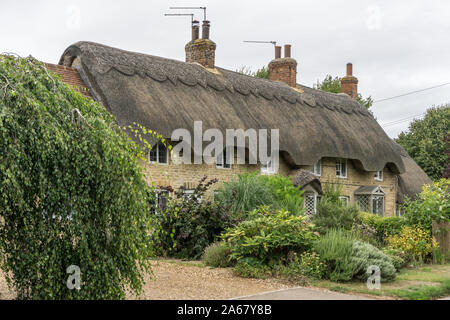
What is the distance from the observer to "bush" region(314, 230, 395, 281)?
978cm

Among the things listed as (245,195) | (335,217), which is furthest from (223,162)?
(335,217)

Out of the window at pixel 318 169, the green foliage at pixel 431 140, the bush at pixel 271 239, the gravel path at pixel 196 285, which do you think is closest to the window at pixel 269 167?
the window at pixel 318 169

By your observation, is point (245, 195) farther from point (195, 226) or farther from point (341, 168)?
point (341, 168)

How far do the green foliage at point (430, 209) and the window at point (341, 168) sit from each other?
9277 millimetres

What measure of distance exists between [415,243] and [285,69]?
46.5 ft

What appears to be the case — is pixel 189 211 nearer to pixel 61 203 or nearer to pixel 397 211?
pixel 61 203

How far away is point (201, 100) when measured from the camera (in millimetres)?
18594

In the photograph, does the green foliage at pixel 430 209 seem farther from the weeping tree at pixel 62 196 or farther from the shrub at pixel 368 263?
the weeping tree at pixel 62 196

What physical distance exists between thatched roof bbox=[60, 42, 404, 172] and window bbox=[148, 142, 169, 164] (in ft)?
3.59

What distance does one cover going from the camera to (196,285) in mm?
8938

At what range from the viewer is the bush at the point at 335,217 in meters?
14.0

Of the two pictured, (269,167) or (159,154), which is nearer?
(159,154)

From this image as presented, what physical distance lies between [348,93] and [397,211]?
7.03m

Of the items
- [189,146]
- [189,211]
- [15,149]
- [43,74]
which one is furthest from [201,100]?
[15,149]
